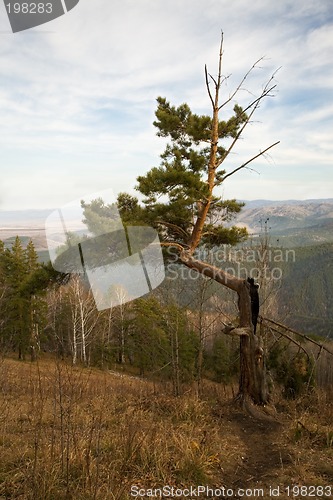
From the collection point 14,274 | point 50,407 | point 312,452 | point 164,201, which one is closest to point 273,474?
point 312,452

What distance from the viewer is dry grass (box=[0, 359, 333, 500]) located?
3.21m

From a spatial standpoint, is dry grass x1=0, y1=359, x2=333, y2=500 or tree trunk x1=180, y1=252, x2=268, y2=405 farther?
tree trunk x1=180, y1=252, x2=268, y2=405

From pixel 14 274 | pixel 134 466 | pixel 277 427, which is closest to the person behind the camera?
pixel 134 466

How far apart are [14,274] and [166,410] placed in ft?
75.0

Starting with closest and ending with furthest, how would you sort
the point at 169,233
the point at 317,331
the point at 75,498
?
the point at 75,498 < the point at 169,233 < the point at 317,331

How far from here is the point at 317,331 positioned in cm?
9731

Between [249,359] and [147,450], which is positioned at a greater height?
[147,450]

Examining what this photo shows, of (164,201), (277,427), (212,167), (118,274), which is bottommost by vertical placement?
(277,427)

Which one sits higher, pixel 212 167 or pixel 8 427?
pixel 212 167

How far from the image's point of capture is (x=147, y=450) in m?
4.02

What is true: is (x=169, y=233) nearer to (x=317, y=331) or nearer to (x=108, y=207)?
(x=108, y=207)

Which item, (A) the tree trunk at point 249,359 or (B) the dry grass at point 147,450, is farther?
(A) the tree trunk at point 249,359

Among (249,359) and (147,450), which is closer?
(147,450)

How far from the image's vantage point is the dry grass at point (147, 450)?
3.21 meters
